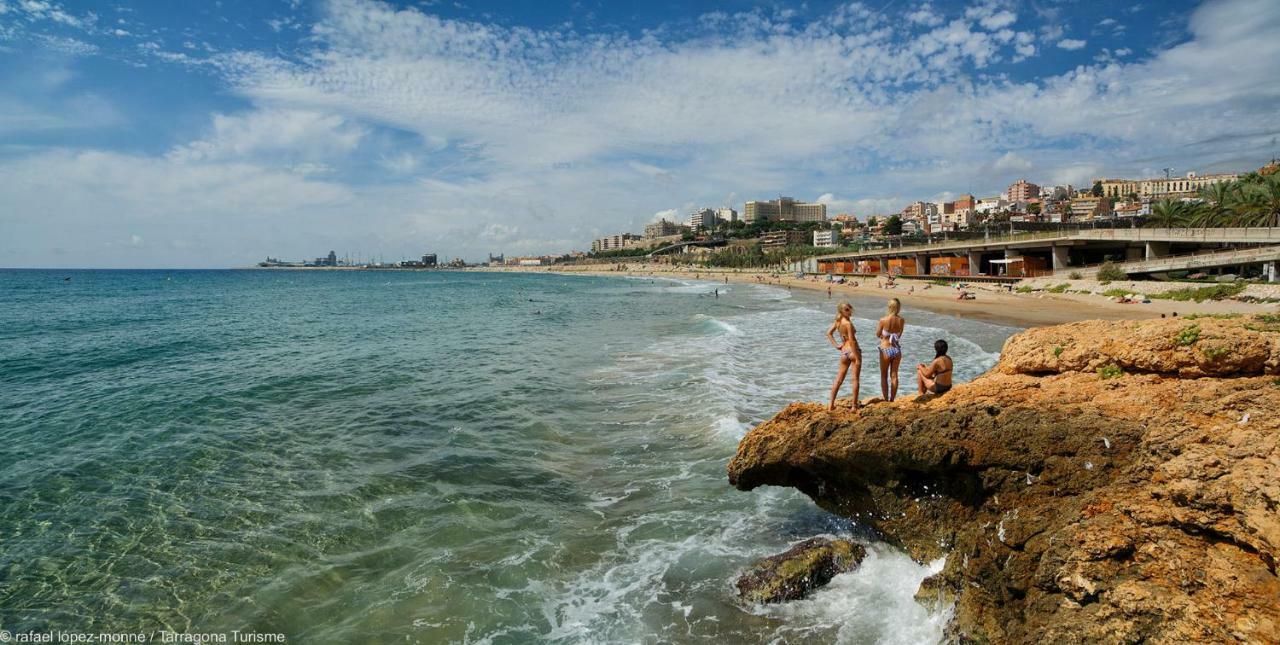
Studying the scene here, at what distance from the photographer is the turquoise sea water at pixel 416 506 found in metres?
6.34

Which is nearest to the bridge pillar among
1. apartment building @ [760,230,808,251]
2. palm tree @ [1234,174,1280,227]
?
palm tree @ [1234,174,1280,227]

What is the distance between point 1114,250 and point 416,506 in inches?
2578

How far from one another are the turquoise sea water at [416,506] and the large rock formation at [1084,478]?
98 centimetres

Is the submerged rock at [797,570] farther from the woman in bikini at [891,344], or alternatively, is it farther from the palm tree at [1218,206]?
the palm tree at [1218,206]

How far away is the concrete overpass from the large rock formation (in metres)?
38.7

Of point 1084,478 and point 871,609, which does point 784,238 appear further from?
point 1084,478

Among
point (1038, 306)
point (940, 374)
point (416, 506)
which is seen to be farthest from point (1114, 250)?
point (416, 506)

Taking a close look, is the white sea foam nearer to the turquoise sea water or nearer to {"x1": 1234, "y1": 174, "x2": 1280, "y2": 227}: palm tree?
the turquoise sea water

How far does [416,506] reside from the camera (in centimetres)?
899

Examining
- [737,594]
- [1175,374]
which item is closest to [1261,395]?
[1175,374]

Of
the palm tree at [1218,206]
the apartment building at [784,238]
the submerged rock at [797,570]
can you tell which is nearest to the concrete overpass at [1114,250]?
the palm tree at [1218,206]

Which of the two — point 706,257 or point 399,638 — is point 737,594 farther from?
point 706,257

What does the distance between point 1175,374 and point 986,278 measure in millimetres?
57387

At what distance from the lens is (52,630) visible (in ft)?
20.2
